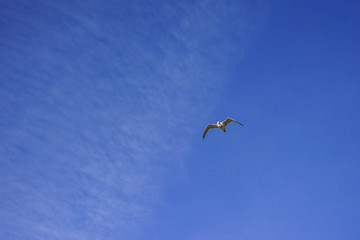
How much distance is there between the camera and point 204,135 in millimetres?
50031

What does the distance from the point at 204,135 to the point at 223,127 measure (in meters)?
3.72

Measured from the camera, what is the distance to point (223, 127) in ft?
157
